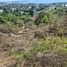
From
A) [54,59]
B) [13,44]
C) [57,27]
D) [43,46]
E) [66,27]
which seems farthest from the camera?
[66,27]

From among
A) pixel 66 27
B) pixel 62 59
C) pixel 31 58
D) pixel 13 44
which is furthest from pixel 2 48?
pixel 66 27

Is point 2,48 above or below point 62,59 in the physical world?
below

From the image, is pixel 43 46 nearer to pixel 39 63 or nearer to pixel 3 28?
pixel 39 63

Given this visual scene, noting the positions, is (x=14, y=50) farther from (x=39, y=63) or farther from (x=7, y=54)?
(x=39, y=63)

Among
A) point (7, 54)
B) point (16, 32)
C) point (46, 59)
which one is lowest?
point (16, 32)

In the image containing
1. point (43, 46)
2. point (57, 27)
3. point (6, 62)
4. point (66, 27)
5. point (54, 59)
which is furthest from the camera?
point (66, 27)

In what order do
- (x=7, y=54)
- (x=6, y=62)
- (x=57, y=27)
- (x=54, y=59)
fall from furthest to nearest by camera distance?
1. (x=57, y=27)
2. (x=7, y=54)
3. (x=6, y=62)
4. (x=54, y=59)

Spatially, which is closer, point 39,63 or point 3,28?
point 39,63

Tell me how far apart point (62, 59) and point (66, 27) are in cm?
1158

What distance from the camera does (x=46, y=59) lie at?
33.8 feet

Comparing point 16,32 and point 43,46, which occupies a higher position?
point 43,46

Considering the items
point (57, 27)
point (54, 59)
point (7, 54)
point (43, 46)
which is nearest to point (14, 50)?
point (7, 54)

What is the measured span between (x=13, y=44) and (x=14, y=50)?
72.8 inches

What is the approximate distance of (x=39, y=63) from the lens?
10.4 meters
